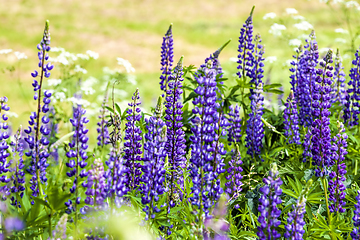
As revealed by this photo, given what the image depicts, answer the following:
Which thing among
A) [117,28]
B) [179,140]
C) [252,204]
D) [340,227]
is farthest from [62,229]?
[117,28]

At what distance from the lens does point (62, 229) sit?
1.86 metres

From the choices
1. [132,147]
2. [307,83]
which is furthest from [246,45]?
[132,147]

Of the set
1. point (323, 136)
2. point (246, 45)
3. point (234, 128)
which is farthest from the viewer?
point (246, 45)

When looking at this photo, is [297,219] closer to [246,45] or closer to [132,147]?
[132,147]

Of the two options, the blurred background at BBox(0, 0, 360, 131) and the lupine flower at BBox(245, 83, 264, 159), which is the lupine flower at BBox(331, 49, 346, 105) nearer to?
the lupine flower at BBox(245, 83, 264, 159)

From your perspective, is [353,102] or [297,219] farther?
[353,102]

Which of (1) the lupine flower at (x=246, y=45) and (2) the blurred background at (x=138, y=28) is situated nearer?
(1) the lupine flower at (x=246, y=45)

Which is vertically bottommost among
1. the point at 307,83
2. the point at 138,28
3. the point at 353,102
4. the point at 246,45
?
the point at 353,102

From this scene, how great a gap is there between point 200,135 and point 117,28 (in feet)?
98.3

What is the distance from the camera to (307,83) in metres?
3.81

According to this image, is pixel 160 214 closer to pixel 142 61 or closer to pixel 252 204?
pixel 252 204

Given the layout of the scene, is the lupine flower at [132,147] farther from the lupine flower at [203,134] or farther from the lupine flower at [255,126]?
the lupine flower at [255,126]

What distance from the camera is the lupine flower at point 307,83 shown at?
12.1 feet

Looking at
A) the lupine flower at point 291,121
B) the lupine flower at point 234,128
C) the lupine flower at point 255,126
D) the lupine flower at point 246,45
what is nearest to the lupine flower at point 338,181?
the lupine flower at point 291,121
